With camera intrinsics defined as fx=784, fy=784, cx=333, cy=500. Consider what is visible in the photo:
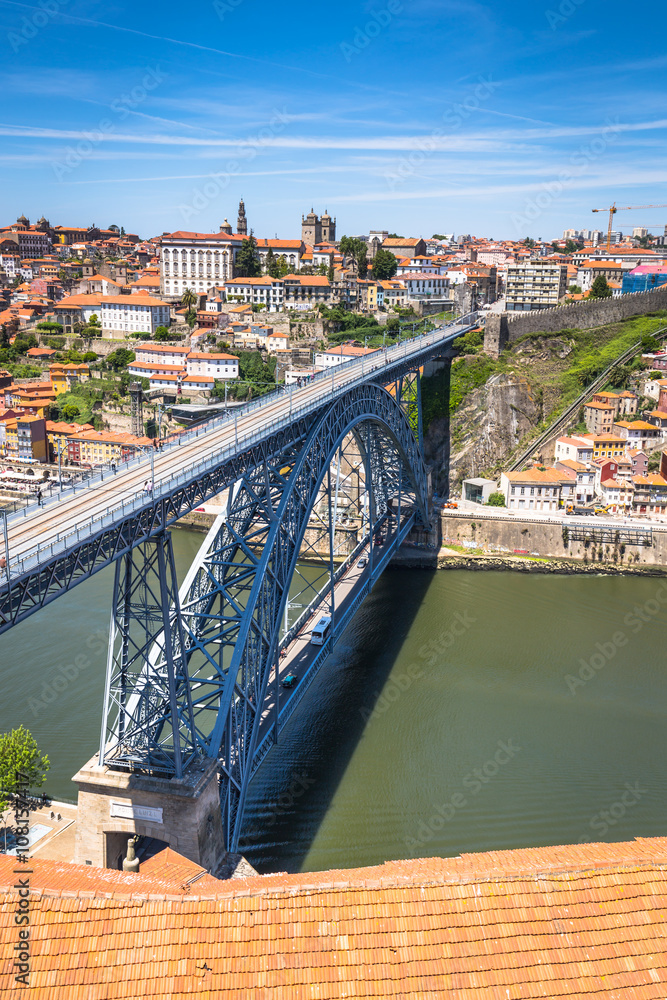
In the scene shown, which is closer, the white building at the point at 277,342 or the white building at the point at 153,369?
the white building at the point at 153,369

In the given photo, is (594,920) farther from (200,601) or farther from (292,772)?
(292,772)

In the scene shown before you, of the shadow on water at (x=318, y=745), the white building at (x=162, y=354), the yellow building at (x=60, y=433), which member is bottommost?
the shadow on water at (x=318, y=745)

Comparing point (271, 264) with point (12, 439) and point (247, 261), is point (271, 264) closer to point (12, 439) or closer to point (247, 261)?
point (247, 261)

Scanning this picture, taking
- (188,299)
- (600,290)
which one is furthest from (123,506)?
(188,299)

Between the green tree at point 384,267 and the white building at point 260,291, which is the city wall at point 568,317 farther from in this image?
the white building at point 260,291

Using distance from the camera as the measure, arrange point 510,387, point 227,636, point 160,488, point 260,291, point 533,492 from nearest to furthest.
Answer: point 160,488 < point 227,636 < point 533,492 < point 510,387 < point 260,291

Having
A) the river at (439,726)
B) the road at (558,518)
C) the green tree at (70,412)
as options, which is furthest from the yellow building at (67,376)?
the road at (558,518)
